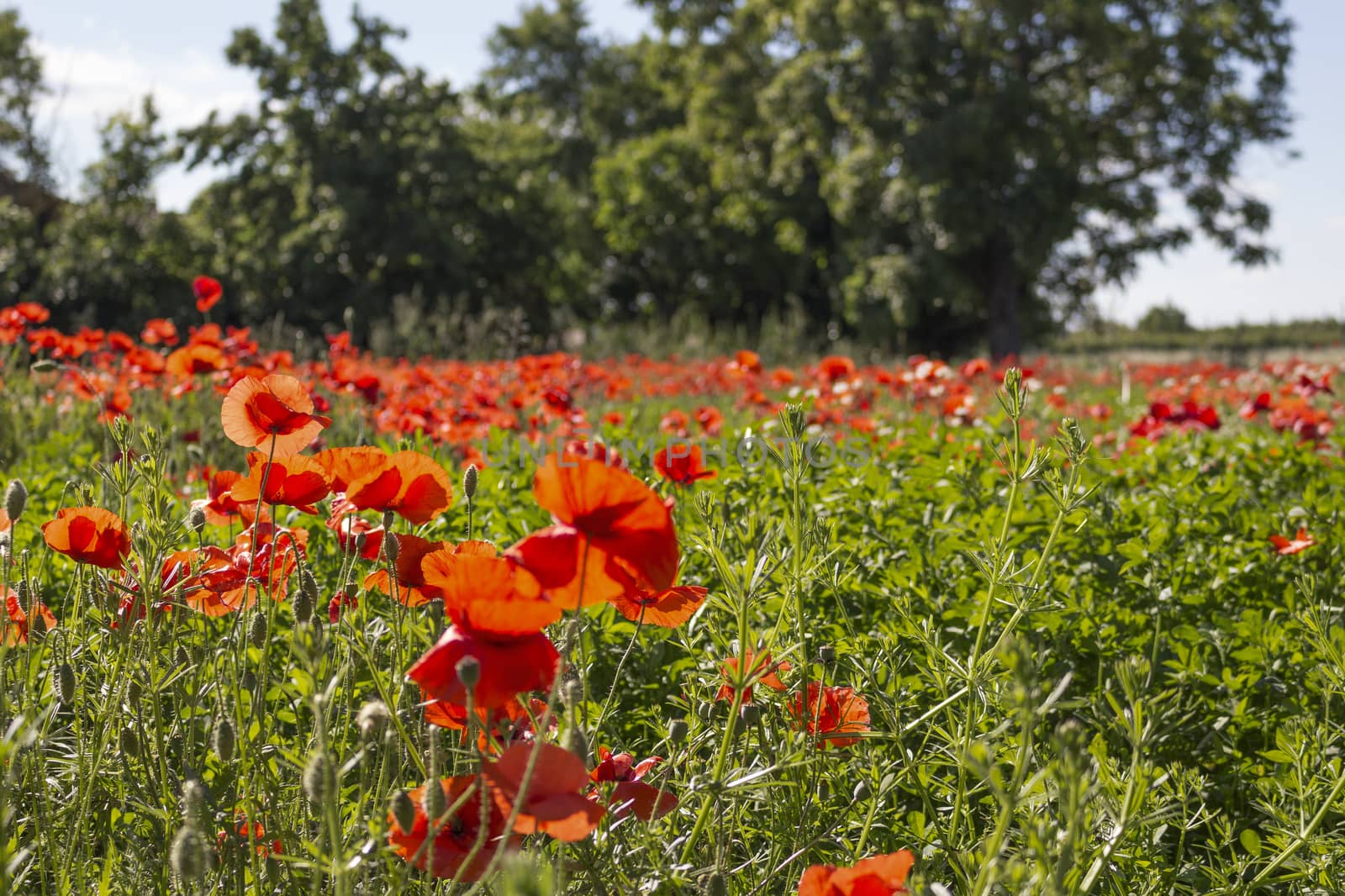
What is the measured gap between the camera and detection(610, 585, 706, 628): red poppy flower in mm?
1222

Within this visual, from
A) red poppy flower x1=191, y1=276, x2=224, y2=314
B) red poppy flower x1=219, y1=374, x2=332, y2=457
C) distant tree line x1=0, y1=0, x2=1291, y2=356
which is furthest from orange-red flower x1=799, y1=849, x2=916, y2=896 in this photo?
distant tree line x1=0, y1=0, x2=1291, y2=356

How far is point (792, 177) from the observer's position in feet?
67.1

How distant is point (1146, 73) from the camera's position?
18.1 meters

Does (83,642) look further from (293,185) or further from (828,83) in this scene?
(828,83)

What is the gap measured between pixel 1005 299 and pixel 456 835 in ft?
61.7

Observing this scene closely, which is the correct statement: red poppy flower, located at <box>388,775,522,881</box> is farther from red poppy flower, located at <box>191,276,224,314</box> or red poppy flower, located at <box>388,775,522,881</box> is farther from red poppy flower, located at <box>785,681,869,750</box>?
red poppy flower, located at <box>191,276,224,314</box>

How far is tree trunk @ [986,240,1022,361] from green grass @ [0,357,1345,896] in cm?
1615

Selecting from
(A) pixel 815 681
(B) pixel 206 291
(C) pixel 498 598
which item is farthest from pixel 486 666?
(B) pixel 206 291

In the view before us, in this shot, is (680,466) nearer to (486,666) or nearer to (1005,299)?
(486,666)

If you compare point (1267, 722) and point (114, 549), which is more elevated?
point (114, 549)

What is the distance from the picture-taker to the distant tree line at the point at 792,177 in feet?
53.7

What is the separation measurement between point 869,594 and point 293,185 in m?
16.9

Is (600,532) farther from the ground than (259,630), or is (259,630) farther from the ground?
(600,532)

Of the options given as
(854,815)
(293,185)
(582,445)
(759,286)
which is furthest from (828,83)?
(854,815)
